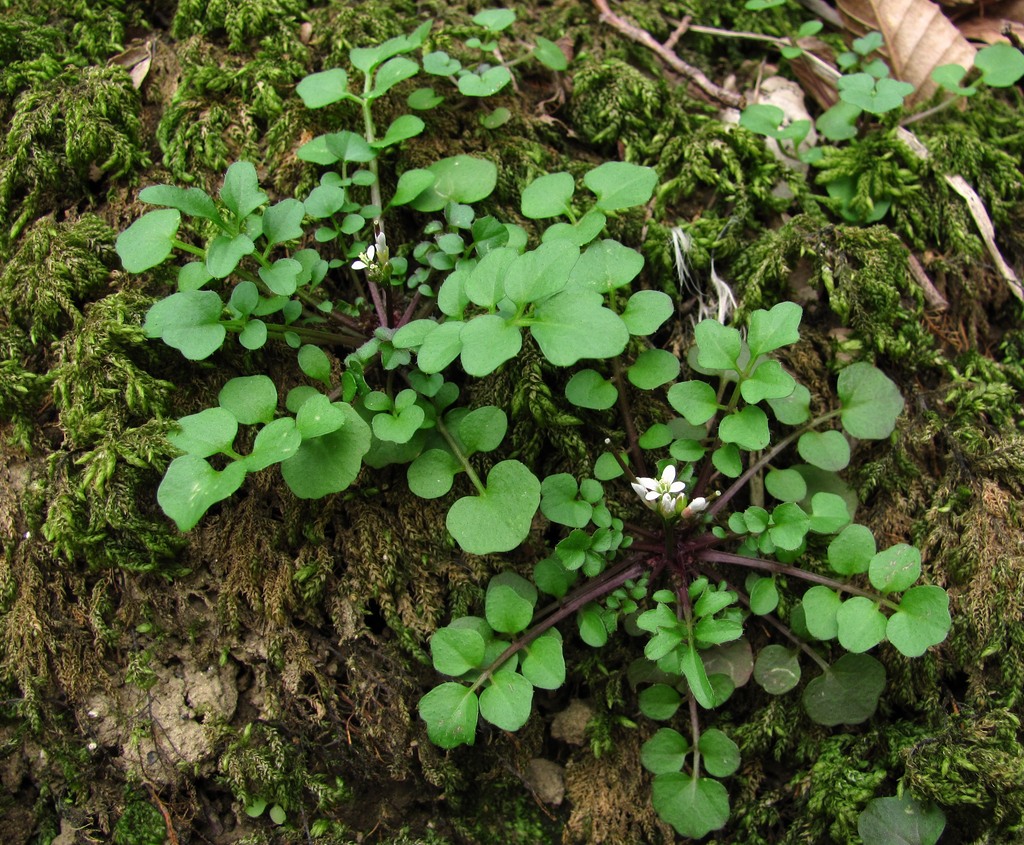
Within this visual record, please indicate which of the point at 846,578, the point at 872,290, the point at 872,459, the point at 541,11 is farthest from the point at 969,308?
the point at 541,11

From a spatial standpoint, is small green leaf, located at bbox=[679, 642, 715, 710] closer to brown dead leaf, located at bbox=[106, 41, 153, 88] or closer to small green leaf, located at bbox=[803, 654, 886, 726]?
small green leaf, located at bbox=[803, 654, 886, 726]

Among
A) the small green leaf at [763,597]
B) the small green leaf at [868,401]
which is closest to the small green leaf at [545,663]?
the small green leaf at [763,597]

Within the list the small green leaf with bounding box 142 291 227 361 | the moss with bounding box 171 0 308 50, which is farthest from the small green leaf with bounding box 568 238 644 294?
the moss with bounding box 171 0 308 50

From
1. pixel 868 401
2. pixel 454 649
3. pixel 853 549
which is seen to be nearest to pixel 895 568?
pixel 853 549

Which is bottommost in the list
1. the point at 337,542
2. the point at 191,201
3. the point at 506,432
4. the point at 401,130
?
the point at 337,542

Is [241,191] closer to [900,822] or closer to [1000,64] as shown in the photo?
[900,822]

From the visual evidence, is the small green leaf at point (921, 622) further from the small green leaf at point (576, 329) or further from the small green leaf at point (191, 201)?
the small green leaf at point (191, 201)
